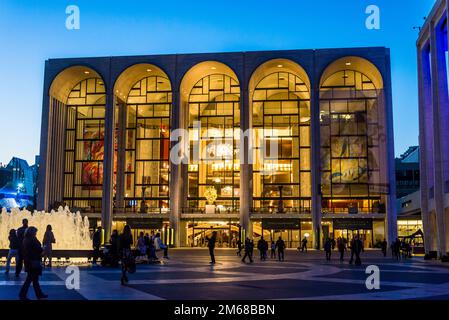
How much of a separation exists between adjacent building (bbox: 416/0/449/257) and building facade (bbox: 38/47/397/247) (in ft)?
66.8

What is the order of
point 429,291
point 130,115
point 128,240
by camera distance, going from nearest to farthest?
point 429,291 < point 128,240 < point 130,115

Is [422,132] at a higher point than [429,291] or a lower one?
higher

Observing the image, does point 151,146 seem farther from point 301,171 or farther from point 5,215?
point 5,215

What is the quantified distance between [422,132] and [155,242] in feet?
64.7

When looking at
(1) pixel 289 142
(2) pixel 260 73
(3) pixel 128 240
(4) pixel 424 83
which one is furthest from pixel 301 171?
(3) pixel 128 240

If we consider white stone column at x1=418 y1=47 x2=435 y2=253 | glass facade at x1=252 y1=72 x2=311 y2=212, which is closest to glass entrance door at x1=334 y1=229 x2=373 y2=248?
glass facade at x1=252 y1=72 x2=311 y2=212

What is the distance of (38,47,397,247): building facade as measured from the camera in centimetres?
5812

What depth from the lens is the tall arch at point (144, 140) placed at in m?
64.3

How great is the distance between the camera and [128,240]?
52.3 ft

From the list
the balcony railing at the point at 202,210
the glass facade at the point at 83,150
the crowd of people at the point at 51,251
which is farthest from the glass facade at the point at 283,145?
the crowd of people at the point at 51,251

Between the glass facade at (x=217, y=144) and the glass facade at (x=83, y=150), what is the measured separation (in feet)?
37.1

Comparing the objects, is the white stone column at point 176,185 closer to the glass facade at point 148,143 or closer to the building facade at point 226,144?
the building facade at point 226,144

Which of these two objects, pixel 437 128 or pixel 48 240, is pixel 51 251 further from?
pixel 437 128

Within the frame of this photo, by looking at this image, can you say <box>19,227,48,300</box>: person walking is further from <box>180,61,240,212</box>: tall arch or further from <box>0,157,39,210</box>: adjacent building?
<box>0,157,39,210</box>: adjacent building
